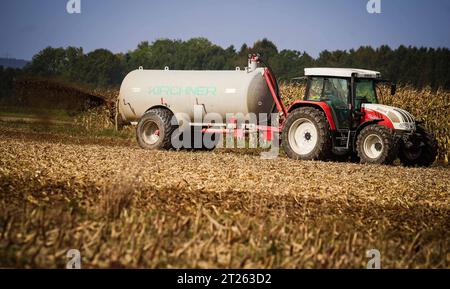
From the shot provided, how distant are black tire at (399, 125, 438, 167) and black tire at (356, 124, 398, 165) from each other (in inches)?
44.7

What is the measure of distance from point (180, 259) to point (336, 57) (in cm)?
5593

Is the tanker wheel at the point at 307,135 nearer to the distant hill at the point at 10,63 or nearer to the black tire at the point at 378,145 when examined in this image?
the black tire at the point at 378,145

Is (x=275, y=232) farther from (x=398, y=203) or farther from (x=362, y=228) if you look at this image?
(x=398, y=203)

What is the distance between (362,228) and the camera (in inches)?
317

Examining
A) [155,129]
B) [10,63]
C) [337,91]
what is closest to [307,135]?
[337,91]

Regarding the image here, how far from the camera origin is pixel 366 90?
1566 centimetres

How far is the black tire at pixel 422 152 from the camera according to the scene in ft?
51.8

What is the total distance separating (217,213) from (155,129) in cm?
1047

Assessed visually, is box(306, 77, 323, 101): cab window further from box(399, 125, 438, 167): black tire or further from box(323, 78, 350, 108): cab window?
box(399, 125, 438, 167): black tire

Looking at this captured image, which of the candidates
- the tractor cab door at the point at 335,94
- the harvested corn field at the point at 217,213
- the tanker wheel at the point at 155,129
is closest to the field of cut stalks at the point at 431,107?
the tractor cab door at the point at 335,94

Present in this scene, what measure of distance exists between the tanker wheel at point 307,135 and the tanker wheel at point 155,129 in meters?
3.37

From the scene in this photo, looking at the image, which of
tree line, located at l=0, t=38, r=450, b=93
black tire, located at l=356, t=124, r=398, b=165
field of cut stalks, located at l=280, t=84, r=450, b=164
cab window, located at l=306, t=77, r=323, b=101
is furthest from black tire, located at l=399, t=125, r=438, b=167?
tree line, located at l=0, t=38, r=450, b=93

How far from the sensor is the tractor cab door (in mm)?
15422
